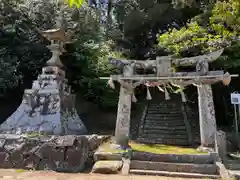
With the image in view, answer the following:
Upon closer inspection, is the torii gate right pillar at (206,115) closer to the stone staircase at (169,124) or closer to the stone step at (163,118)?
the stone staircase at (169,124)

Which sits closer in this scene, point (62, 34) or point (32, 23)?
point (62, 34)

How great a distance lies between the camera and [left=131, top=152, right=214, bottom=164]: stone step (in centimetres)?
714

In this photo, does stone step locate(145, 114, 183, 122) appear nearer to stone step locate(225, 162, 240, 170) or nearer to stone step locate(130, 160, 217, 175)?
stone step locate(225, 162, 240, 170)

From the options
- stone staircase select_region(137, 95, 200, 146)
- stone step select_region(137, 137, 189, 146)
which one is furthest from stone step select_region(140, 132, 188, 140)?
stone step select_region(137, 137, 189, 146)

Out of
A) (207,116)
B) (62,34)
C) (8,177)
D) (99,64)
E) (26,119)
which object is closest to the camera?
(8,177)

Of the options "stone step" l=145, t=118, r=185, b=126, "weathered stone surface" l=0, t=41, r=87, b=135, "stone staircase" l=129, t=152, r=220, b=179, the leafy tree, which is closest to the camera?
"stone staircase" l=129, t=152, r=220, b=179

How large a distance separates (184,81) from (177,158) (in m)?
2.66

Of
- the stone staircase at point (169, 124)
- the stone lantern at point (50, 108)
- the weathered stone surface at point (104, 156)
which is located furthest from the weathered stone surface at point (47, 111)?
the stone staircase at point (169, 124)

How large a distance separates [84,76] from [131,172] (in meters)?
8.07

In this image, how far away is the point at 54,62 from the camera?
11750 millimetres

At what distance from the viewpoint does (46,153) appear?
7.35 m

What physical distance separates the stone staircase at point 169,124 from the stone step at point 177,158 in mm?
3305

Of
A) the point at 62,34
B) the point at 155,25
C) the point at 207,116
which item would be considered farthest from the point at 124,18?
the point at 207,116

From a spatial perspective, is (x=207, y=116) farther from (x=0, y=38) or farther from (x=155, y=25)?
(x=0, y=38)
